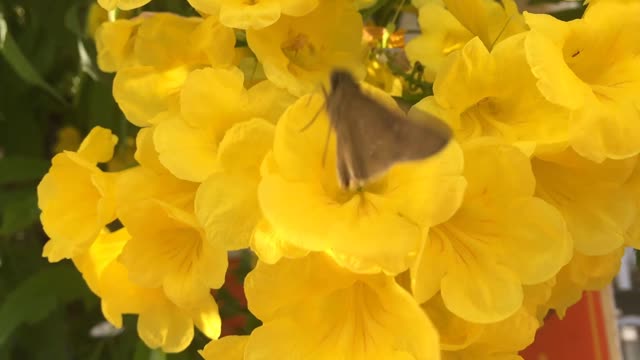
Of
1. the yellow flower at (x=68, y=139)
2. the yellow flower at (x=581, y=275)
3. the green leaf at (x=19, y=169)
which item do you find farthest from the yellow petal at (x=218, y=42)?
the yellow flower at (x=68, y=139)

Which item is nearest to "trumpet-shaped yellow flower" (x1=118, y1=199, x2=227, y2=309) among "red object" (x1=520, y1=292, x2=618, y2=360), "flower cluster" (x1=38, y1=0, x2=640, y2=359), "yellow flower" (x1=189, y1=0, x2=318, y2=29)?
"flower cluster" (x1=38, y1=0, x2=640, y2=359)

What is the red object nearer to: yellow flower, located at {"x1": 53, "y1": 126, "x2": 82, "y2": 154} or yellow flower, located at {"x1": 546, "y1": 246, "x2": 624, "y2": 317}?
yellow flower, located at {"x1": 546, "y1": 246, "x2": 624, "y2": 317}

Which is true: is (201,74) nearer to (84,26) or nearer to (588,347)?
(84,26)

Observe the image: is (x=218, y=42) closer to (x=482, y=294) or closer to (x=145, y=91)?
(x=145, y=91)

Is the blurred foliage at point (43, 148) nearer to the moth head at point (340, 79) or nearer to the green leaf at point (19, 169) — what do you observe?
the green leaf at point (19, 169)

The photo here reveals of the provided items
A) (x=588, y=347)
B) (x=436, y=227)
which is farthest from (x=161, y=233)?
(x=588, y=347)

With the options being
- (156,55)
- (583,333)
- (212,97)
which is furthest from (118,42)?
(583,333)
